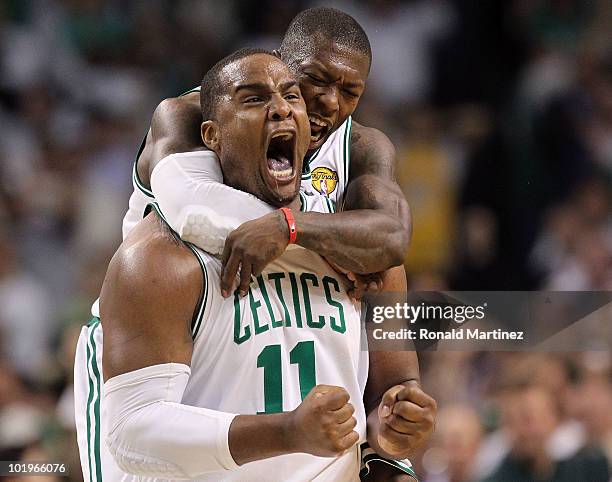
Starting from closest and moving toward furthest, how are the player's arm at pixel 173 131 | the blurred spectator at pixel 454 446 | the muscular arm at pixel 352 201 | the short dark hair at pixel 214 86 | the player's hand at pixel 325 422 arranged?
the player's hand at pixel 325 422 < the muscular arm at pixel 352 201 < the short dark hair at pixel 214 86 < the player's arm at pixel 173 131 < the blurred spectator at pixel 454 446

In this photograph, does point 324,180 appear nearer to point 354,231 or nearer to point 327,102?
point 327,102

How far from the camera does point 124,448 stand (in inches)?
88.0

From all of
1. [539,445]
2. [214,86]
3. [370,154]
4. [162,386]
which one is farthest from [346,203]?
[539,445]

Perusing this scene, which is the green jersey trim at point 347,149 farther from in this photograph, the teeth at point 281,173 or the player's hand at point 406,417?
the player's hand at point 406,417

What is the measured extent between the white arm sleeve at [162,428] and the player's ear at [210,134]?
0.52m

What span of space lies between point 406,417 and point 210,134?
2.48 feet

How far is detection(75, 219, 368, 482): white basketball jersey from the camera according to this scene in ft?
7.64

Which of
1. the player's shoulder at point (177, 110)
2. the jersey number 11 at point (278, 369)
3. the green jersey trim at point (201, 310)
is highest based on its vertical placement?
the player's shoulder at point (177, 110)

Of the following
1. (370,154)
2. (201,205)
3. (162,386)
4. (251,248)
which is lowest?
(162,386)

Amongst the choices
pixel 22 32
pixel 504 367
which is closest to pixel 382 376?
pixel 504 367

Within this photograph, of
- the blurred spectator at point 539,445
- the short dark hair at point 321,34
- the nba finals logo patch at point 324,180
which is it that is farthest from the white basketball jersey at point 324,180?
the blurred spectator at point 539,445

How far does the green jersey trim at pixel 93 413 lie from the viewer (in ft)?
8.78

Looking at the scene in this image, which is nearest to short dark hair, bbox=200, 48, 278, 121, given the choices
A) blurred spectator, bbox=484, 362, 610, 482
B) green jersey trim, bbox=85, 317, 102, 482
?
green jersey trim, bbox=85, 317, 102, 482

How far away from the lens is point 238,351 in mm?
2328
